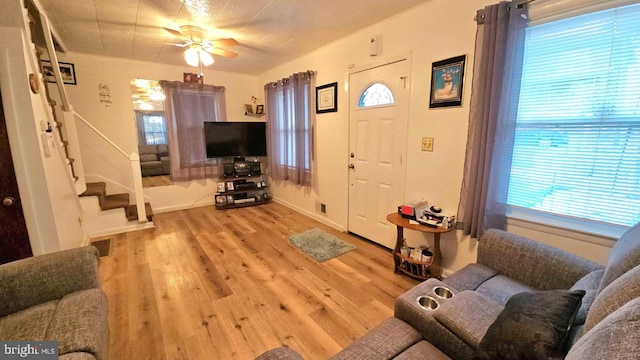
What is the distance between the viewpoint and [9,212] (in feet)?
6.21

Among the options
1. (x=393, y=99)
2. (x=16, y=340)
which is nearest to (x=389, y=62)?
(x=393, y=99)

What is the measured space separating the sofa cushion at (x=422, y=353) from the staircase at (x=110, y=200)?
392 centimetres

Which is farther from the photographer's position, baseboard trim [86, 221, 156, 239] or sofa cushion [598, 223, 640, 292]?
baseboard trim [86, 221, 156, 239]

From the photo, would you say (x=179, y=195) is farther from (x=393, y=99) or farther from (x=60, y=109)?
(x=393, y=99)

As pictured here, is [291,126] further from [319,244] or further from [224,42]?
[319,244]

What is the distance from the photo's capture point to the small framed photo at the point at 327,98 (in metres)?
3.46

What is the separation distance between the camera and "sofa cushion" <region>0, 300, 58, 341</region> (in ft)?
3.84

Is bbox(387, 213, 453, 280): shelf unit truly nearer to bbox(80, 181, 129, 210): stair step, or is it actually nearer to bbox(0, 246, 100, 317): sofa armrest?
bbox(0, 246, 100, 317): sofa armrest

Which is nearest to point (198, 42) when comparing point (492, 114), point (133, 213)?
point (133, 213)

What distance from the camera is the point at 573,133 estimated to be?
171cm

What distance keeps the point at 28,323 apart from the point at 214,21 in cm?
273

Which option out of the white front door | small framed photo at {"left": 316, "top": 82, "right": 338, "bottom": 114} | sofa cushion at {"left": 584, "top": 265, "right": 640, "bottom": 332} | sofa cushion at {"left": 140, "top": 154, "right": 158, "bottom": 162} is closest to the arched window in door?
the white front door

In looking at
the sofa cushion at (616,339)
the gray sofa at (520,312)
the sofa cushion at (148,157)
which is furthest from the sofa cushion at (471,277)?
the sofa cushion at (148,157)

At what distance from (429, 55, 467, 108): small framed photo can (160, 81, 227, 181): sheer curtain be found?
372cm
